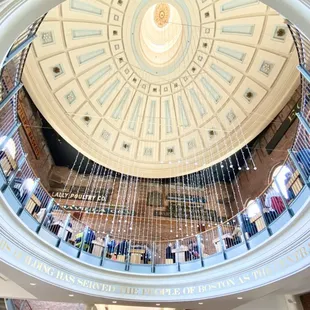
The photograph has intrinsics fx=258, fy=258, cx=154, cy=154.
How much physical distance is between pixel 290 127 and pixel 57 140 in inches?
464

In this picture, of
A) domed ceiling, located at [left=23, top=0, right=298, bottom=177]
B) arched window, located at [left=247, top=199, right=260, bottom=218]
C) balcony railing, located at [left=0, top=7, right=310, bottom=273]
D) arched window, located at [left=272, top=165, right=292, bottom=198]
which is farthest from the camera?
domed ceiling, located at [left=23, top=0, right=298, bottom=177]

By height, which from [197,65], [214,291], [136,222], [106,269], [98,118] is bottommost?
[214,291]

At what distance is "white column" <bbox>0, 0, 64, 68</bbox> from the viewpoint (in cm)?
305

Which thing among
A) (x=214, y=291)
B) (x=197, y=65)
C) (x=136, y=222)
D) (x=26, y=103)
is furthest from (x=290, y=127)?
(x=26, y=103)

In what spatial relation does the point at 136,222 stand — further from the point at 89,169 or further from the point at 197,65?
the point at 197,65

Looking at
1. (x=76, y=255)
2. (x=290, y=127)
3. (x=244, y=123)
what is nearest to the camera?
(x=76, y=255)

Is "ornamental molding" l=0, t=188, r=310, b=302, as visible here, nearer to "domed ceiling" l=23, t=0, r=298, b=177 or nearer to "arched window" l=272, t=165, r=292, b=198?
"arched window" l=272, t=165, r=292, b=198

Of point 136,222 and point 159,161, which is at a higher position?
point 159,161

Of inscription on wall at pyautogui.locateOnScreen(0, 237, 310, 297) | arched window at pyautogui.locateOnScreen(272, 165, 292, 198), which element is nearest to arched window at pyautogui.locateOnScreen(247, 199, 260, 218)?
arched window at pyautogui.locateOnScreen(272, 165, 292, 198)

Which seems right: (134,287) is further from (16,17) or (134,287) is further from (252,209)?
(16,17)

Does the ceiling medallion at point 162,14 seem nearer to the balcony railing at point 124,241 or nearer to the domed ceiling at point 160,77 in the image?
the domed ceiling at point 160,77

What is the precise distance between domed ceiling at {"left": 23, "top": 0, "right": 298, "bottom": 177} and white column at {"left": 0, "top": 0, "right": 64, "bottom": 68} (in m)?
9.60

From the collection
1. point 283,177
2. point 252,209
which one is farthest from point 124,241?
point 283,177

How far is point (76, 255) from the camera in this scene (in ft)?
26.4
